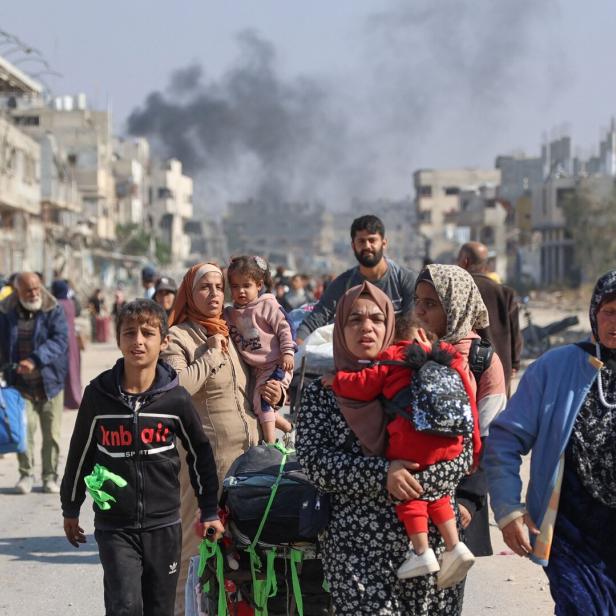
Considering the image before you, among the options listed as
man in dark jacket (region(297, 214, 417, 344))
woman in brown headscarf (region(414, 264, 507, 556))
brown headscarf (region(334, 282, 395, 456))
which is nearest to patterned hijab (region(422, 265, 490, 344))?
woman in brown headscarf (region(414, 264, 507, 556))

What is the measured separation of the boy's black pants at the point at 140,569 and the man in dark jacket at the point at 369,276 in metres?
2.68

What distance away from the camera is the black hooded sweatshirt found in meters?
4.62

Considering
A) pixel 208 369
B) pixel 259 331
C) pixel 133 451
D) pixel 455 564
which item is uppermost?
pixel 259 331

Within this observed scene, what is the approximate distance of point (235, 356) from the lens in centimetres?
592

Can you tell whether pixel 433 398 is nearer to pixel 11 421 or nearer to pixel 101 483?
pixel 101 483

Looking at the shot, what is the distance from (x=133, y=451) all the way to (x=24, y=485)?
587 centimetres

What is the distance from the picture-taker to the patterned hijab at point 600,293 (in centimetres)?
395

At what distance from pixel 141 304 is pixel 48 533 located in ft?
13.8

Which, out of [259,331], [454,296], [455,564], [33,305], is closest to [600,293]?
[454,296]

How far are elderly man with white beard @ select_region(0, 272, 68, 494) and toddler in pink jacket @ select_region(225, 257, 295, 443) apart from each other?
3.85 m

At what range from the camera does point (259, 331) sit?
615cm

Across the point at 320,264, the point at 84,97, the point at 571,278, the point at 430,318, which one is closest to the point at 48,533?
the point at 430,318

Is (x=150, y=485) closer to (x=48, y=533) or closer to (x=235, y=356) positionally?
(x=235, y=356)

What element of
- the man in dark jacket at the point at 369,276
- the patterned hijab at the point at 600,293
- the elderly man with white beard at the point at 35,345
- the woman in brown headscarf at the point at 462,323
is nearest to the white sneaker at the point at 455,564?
the woman in brown headscarf at the point at 462,323
